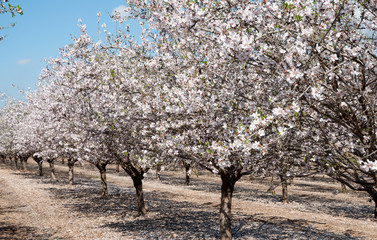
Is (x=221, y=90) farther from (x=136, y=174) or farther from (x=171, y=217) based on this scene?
(x=171, y=217)

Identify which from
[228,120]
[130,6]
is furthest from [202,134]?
[130,6]

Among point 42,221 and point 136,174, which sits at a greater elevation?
point 136,174

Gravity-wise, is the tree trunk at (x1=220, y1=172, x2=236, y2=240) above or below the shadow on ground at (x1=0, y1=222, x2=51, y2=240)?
above

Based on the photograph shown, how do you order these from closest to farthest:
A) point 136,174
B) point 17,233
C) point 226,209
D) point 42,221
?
point 226,209
point 17,233
point 136,174
point 42,221

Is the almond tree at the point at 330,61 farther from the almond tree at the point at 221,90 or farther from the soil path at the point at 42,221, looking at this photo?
the soil path at the point at 42,221

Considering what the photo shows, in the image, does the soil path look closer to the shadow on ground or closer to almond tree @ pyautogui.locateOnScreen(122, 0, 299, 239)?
the shadow on ground

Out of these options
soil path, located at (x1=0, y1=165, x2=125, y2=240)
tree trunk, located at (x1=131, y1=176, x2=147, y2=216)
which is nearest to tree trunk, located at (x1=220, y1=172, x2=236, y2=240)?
soil path, located at (x1=0, y1=165, x2=125, y2=240)

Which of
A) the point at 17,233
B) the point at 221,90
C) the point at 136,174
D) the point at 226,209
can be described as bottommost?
the point at 17,233


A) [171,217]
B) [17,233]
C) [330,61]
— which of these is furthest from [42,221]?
[330,61]

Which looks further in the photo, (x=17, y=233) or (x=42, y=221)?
(x=42, y=221)

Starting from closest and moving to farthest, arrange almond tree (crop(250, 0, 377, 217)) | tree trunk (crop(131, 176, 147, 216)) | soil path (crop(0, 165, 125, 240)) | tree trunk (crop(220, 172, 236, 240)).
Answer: almond tree (crop(250, 0, 377, 217)) < tree trunk (crop(220, 172, 236, 240)) < soil path (crop(0, 165, 125, 240)) < tree trunk (crop(131, 176, 147, 216))

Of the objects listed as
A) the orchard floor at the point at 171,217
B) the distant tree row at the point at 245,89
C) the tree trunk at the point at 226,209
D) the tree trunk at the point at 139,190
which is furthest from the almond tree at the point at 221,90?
the tree trunk at the point at 139,190

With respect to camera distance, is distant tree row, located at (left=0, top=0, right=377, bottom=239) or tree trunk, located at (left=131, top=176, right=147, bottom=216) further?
tree trunk, located at (left=131, top=176, right=147, bottom=216)

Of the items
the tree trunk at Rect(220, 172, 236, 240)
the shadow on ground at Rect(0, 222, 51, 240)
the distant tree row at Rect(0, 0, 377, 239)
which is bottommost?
the shadow on ground at Rect(0, 222, 51, 240)
